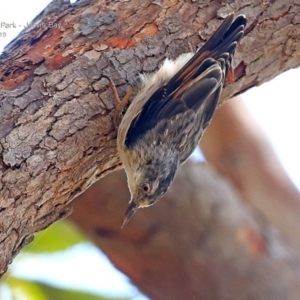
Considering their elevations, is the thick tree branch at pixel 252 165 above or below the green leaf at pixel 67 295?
below

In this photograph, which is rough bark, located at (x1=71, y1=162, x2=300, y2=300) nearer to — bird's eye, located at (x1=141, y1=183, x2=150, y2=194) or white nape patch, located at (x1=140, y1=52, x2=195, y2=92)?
bird's eye, located at (x1=141, y1=183, x2=150, y2=194)

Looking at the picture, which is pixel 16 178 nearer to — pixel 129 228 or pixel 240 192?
pixel 129 228

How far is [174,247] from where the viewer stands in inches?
175

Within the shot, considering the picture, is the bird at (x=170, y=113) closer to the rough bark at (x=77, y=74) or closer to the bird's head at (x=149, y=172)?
the bird's head at (x=149, y=172)

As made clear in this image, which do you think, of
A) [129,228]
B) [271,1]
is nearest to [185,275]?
[129,228]

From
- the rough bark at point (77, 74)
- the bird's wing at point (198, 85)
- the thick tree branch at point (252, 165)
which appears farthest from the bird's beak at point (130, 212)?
the thick tree branch at point (252, 165)

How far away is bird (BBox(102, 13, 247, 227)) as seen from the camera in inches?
155

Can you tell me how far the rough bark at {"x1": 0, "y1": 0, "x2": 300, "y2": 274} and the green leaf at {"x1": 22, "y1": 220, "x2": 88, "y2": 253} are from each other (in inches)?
36.4

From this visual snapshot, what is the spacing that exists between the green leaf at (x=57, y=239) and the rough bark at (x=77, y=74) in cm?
93

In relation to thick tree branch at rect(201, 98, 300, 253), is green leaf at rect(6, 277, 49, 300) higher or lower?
higher

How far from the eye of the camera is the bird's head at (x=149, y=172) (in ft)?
13.9

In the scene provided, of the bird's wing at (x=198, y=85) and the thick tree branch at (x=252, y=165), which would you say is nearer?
the bird's wing at (x=198, y=85)

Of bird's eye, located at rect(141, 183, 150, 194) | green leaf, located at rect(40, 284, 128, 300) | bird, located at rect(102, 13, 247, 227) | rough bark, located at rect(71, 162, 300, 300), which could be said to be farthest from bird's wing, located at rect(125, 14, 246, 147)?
green leaf, located at rect(40, 284, 128, 300)

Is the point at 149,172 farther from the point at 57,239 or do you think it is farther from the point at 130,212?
the point at 57,239
